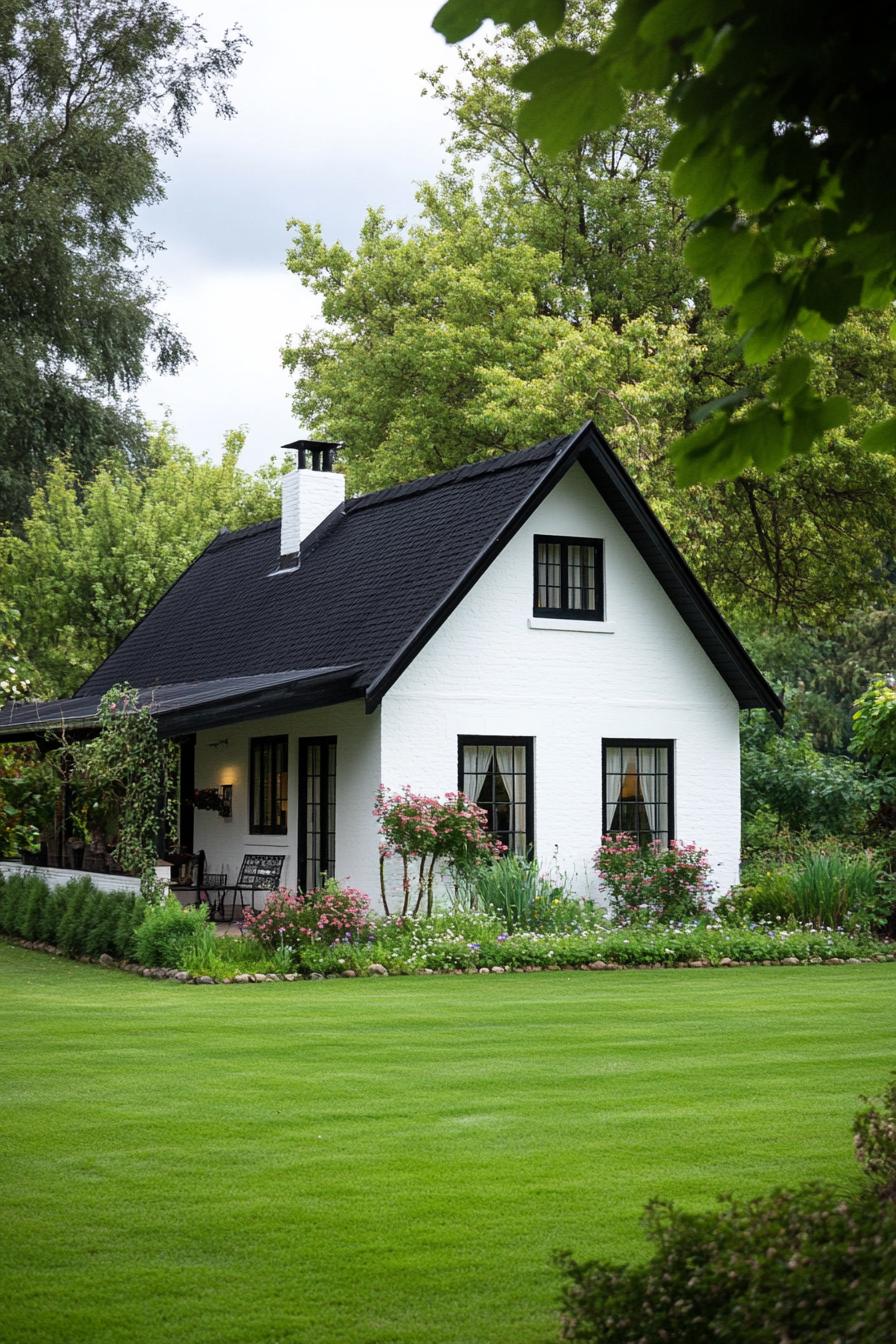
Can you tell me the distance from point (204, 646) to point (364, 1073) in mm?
15113

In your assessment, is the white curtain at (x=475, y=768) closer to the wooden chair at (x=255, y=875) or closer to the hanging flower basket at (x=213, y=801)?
the wooden chair at (x=255, y=875)

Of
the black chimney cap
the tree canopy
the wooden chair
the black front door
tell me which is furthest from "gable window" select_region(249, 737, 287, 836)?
the tree canopy

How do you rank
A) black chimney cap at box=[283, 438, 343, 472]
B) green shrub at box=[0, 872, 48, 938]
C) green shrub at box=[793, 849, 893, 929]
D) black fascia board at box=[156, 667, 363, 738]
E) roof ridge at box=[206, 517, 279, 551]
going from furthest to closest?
roof ridge at box=[206, 517, 279, 551], black chimney cap at box=[283, 438, 343, 472], green shrub at box=[0, 872, 48, 938], green shrub at box=[793, 849, 893, 929], black fascia board at box=[156, 667, 363, 738]

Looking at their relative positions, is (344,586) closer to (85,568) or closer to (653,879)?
(653,879)

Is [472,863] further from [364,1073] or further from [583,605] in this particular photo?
[364,1073]

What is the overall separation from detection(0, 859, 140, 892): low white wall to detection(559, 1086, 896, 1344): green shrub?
14006 mm

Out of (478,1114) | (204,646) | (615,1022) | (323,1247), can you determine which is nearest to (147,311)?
(204,646)

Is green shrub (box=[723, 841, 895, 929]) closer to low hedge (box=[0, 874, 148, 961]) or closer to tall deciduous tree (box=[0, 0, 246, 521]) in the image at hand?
low hedge (box=[0, 874, 148, 961])

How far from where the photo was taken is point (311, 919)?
16.5m

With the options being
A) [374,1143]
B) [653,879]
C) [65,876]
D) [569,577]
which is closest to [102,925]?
[65,876]

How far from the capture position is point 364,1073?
32.2ft

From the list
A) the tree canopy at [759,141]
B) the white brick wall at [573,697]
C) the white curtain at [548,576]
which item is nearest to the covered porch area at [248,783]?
the white brick wall at [573,697]

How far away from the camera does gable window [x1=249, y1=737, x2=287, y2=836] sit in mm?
21031

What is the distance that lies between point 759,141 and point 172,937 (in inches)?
540
